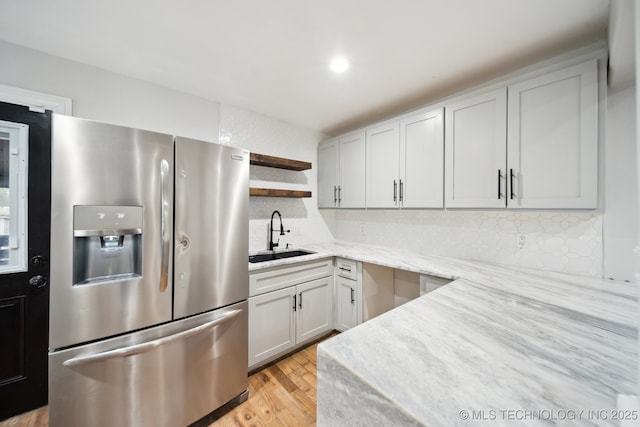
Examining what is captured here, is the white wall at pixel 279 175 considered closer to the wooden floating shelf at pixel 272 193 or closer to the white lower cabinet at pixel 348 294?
the wooden floating shelf at pixel 272 193

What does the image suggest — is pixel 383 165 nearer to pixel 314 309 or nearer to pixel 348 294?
pixel 348 294

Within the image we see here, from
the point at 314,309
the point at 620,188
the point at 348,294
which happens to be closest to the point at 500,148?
the point at 620,188

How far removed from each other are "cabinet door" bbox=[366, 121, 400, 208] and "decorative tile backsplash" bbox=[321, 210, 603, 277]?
0.36 meters

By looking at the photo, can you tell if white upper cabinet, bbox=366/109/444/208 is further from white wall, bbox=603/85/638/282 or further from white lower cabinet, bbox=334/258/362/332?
white wall, bbox=603/85/638/282

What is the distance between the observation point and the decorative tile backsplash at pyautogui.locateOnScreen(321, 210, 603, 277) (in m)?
1.57

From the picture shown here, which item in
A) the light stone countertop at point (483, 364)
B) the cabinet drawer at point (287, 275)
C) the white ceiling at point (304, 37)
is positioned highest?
the white ceiling at point (304, 37)

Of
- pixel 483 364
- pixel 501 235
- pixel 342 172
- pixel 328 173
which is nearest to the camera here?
pixel 483 364

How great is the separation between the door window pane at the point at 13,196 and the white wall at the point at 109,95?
344mm

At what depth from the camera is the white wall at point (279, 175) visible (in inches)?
98.2

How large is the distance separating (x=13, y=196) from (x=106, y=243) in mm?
877

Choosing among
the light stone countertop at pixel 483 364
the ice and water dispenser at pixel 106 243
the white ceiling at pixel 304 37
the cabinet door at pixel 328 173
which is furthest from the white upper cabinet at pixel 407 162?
the ice and water dispenser at pixel 106 243

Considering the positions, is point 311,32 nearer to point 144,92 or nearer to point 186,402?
point 144,92

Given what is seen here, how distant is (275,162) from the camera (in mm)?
2436

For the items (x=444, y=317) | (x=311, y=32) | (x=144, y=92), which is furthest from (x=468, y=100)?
(x=144, y=92)
